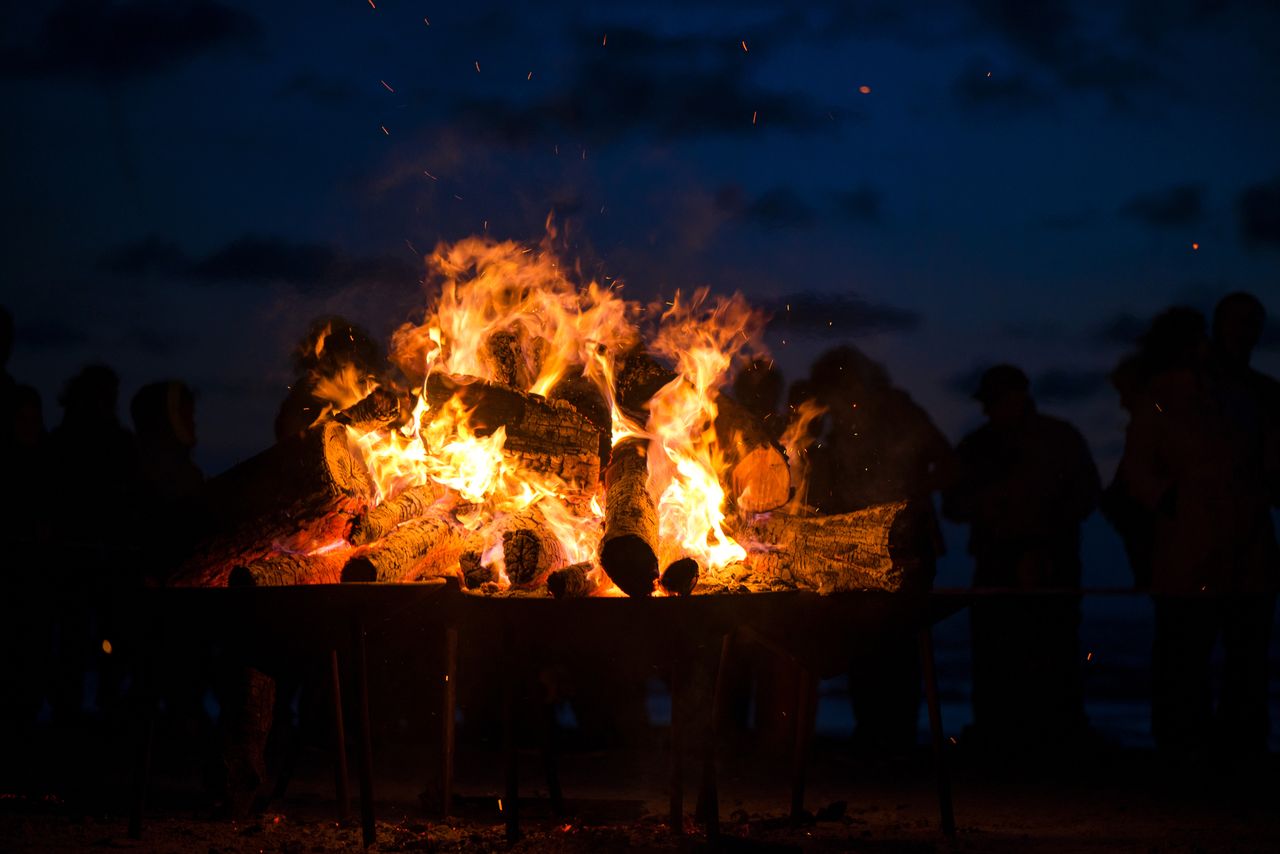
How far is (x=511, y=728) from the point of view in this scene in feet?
14.2

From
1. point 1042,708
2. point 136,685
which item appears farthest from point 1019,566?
point 136,685

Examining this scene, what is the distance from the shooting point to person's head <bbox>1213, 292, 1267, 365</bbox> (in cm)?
657

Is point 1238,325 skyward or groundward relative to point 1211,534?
skyward

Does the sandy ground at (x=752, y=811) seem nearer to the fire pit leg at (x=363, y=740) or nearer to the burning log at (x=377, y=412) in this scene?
the fire pit leg at (x=363, y=740)

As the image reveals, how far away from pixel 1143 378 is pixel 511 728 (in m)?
4.56

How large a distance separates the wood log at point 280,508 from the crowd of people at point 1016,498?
1.13 m

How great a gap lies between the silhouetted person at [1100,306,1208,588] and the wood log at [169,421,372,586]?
14.2ft

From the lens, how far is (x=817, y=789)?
19.4 feet

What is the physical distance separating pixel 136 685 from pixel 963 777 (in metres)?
3.93

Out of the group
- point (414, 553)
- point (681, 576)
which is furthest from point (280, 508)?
point (681, 576)

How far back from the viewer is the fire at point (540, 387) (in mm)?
5086

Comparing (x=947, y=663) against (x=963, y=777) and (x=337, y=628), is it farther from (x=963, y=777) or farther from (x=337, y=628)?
(x=337, y=628)

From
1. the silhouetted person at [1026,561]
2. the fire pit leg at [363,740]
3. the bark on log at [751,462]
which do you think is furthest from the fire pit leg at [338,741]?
the silhouetted person at [1026,561]

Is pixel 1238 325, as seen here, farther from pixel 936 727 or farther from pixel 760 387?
pixel 936 727
